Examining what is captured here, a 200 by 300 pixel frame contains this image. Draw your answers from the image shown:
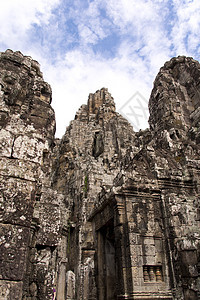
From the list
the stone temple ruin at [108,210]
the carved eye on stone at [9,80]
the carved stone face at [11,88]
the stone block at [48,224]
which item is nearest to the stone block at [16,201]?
the stone temple ruin at [108,210]

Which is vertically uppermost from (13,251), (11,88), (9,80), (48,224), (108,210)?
(9,80)

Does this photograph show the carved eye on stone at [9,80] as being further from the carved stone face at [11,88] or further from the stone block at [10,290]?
the stone block at [10,290]

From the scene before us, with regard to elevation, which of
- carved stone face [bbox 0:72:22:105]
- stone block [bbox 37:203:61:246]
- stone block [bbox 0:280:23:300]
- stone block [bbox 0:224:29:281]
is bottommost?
stone block [bbox 0:280:23:300]

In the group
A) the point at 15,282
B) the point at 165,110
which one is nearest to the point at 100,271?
the point at 15,282

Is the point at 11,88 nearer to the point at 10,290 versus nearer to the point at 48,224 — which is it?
the point at 48,224

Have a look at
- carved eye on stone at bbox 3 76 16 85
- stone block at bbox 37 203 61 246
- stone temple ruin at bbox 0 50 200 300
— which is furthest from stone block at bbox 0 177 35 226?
carved eye on stone at bbox 3 76 16 85

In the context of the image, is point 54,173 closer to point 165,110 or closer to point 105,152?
point 105,152

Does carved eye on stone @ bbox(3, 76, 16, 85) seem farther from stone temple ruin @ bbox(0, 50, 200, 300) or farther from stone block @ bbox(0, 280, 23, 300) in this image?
stone block @ bbox(0, 280, 23, 300)

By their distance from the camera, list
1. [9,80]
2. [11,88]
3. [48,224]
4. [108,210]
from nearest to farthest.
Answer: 1. [11,88]
2. [9,80]
3. [48,224]
4. [108,210]

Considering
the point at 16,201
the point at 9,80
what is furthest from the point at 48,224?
the point at 9,80

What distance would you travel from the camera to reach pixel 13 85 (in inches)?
181

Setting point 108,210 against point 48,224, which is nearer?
point 48,224

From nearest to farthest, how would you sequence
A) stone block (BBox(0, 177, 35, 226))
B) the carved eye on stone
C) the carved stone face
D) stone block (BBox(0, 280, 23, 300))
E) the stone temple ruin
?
stone block (BBox(0, 280, 23, 300))
stone block (BBox(0, 177, 35, 226))
the stone temple ruin
the carved stone face
the carved eye on stone

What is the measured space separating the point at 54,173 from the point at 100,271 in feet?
92.1
